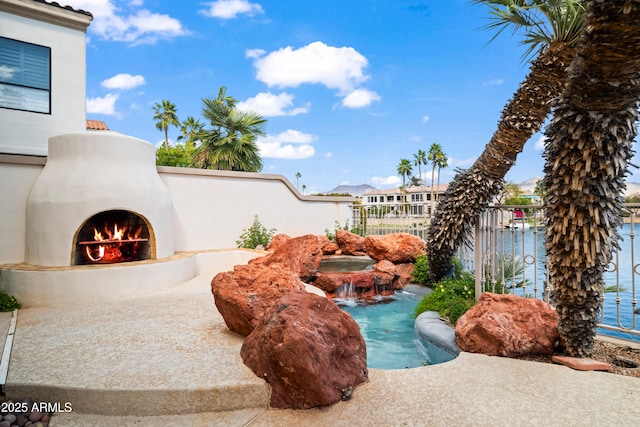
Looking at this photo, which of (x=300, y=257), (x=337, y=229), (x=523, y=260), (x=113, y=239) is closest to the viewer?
(x=523, y=260)

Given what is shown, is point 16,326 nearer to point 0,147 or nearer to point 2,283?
point 2,283

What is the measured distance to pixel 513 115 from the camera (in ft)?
16.6

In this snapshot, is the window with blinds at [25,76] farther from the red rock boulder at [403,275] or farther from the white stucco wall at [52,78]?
the red rock boulder at [403,275]

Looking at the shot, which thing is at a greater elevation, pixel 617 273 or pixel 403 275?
pixel 617 273

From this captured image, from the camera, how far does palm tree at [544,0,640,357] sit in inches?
99.8

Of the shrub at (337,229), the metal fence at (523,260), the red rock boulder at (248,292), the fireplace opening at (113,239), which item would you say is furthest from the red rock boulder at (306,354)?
the shrub at (337,229)

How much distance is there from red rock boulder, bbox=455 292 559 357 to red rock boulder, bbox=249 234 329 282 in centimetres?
379

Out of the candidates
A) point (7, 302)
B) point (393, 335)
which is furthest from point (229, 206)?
point (393, 335)

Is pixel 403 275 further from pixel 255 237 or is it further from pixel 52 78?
pixel 52 78

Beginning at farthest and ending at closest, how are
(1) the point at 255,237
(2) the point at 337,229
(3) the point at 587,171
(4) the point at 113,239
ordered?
(2) the point at 337,229, (1) the point at 255,237, (4) the point at 113,239, (3) the point at 587,171

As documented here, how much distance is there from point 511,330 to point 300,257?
4369mm

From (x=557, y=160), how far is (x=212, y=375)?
11.4 ft

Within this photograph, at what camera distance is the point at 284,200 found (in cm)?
1068

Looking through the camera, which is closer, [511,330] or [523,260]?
[511,330]
